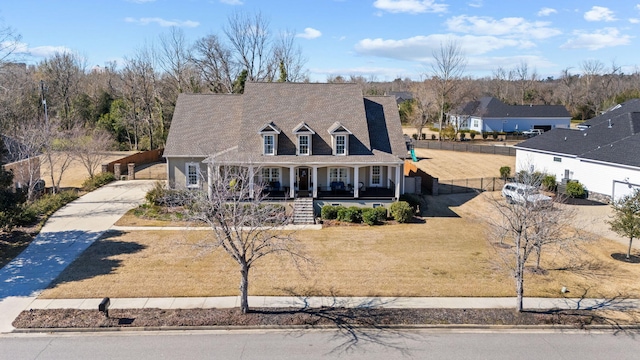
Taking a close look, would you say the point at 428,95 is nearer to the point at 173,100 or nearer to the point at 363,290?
the point at 173,100

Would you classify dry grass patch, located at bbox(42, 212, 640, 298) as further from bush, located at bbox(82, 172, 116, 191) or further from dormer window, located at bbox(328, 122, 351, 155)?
bush, located at bbox(82, 172, 116, 191)

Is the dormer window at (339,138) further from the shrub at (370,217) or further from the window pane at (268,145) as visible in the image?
the shrub at (370,217)

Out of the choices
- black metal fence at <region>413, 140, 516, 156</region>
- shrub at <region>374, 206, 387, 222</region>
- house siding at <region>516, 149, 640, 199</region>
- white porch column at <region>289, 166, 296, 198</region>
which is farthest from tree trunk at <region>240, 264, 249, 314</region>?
black metal fence at <region>413, 140, 516, 156</region>

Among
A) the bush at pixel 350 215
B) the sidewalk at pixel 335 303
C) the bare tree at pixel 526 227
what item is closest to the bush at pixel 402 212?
the bush at pixel 350 215

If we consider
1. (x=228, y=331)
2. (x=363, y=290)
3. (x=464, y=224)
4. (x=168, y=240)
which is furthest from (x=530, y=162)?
(x=228, y=331)

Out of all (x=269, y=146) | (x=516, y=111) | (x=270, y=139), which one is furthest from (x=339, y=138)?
(x=516, y=111)

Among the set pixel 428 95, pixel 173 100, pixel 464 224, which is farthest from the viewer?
pixel 428 95
